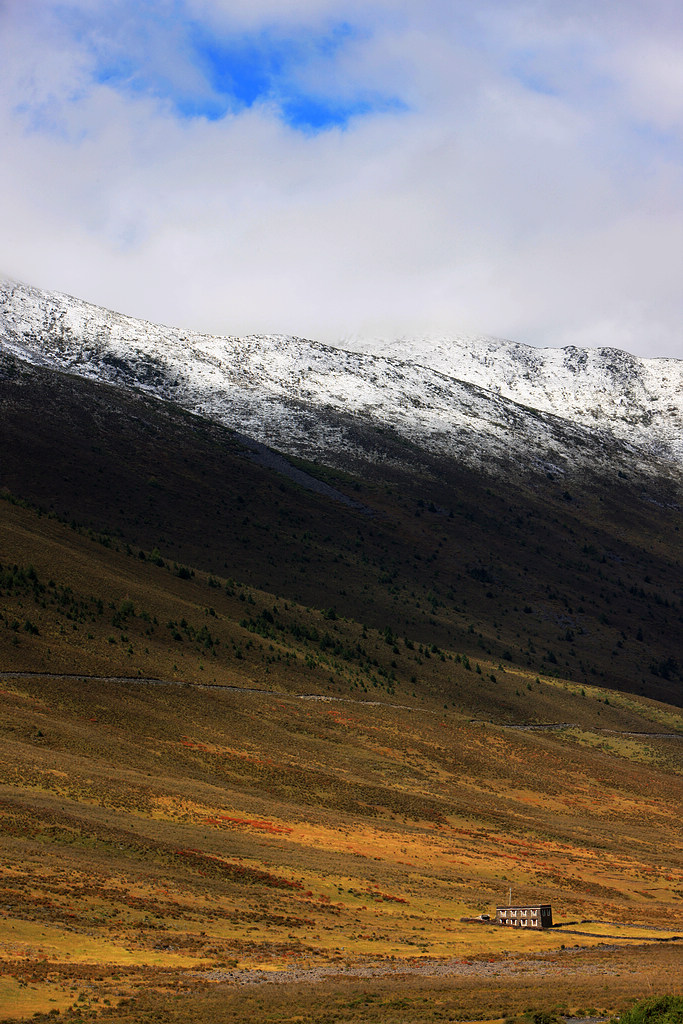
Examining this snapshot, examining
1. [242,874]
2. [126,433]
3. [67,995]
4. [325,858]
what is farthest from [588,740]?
[126,433]

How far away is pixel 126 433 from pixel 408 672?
100872 millimetres

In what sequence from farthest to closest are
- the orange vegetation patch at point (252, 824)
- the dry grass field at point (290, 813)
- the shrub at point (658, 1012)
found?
the orange vegetation patch at point (252, 824) → the dry grass field at point (290, 813) → the shrub at point (658, 1012)

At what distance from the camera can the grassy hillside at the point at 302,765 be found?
31172mm

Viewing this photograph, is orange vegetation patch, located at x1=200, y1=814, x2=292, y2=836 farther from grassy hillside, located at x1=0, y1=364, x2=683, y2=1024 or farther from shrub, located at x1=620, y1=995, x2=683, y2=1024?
shrub, located at x1=620, y1=995, x2=683, y2=1024

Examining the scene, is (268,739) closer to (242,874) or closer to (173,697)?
(173,697)

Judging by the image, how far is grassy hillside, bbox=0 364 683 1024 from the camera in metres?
31.2

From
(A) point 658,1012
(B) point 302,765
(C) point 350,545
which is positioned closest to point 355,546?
(C) point 350,545

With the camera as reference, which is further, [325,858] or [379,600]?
[379,600]

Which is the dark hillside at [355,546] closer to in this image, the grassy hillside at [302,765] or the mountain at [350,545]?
the mountain at [350,545]

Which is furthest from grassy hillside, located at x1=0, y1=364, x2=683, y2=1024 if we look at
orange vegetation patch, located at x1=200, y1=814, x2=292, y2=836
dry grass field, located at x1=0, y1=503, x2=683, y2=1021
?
orange vegetation patch, located at x1=200, y1=814, x2=292, y2=836

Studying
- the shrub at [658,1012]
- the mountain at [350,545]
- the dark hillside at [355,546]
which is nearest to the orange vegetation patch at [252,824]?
the shrub at [658,1012]

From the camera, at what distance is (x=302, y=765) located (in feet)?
221

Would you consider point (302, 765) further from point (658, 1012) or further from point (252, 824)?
point (658, 1012)

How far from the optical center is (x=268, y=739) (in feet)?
235
